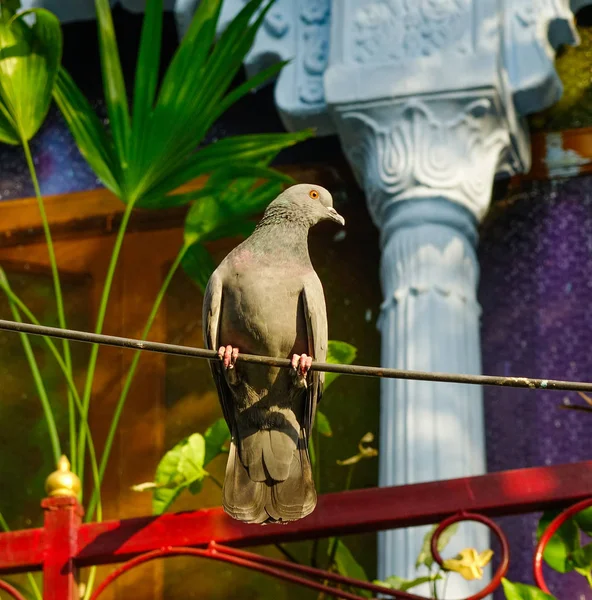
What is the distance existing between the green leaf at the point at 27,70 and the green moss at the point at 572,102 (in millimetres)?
1890

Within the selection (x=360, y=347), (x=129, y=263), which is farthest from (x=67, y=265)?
(x=360, y=347)

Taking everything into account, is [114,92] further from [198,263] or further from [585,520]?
[585,520]

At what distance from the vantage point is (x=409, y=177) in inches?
192

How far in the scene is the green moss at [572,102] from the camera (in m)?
5.31

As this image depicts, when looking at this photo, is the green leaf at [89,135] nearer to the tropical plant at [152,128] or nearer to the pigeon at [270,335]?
the tropical plant at [152,128]

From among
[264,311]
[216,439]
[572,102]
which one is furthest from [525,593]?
[572,102]

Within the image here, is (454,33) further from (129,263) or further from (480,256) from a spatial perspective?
(129,263)

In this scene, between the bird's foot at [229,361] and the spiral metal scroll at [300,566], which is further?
the spiral metal scroll at [300,566]

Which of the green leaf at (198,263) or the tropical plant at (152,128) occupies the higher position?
the tropical plant at (152,128)

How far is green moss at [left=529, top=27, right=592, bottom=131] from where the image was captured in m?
5.31

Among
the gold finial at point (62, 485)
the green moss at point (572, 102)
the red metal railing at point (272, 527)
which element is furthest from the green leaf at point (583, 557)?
the green moss at point (572, 102)

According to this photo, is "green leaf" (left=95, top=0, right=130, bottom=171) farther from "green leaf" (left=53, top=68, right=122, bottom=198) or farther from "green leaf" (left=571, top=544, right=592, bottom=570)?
"green leaf" (left=571, top=544, right=592, bottom=570)

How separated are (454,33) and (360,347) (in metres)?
1.19

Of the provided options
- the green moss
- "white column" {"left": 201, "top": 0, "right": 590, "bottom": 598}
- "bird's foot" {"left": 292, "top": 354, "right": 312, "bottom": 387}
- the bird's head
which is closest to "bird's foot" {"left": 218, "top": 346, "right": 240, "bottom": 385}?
"bird's foot" {"left": 292, "top": 354, "right": 312, "bottom": 387}
